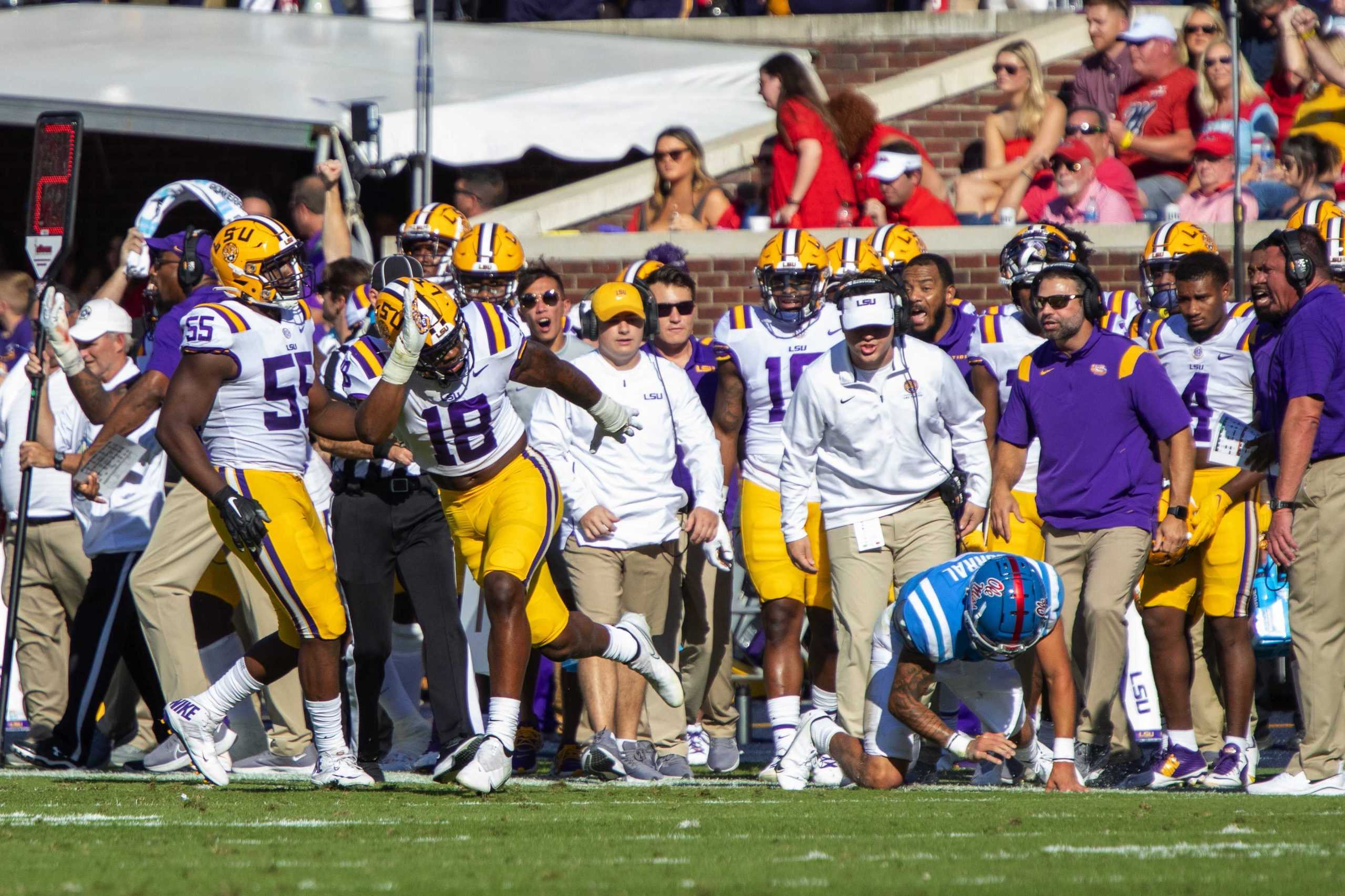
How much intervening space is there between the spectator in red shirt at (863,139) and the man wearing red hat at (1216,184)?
1.80m

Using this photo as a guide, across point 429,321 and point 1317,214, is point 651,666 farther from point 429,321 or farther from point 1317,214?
point 1317,214

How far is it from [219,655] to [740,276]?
5.28 m

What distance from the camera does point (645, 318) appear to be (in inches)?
348

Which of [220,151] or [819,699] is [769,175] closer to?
[220,151]

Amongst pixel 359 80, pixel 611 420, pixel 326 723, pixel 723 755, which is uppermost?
pixel 359 80

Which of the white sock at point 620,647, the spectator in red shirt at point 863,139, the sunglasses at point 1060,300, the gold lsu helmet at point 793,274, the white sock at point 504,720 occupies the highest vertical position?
the spectator in red shirt at point 863,139

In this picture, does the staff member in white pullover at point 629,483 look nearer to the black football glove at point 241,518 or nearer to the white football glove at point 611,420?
the white football glove at point 611,420

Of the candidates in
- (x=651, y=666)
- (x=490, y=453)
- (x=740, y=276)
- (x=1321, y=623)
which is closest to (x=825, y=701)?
(x=651, y=666)

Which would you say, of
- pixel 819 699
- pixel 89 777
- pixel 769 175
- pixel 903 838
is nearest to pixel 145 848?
pixel 903 838

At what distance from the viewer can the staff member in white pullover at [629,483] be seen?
28.3 feet

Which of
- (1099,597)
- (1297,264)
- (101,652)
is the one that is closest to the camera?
(1297,264)

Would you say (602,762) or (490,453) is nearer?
(490,453)

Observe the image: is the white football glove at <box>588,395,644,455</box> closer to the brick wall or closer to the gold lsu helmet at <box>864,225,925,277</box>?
the gold lsu helmet at <box>864,225,925,277</box>

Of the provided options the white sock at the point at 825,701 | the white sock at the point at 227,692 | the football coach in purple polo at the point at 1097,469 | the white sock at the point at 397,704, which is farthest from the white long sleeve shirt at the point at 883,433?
the white sock at the point at 227,692
